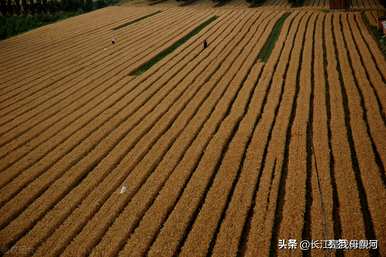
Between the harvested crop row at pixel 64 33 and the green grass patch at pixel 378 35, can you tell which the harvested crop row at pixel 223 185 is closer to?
the green grass patch at pixel 378 35

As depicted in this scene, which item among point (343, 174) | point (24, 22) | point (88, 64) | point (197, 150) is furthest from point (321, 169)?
point (24, 22)

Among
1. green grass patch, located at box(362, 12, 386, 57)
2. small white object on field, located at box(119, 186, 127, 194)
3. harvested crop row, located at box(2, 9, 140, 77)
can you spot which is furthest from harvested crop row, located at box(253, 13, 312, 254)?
harvested crop row, located at box(2, 9, 140, 77)

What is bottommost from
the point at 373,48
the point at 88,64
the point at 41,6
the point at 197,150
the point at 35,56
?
the point at 197,150

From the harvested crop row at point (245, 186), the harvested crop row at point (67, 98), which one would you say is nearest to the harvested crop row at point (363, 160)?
the harvested crop row at point (245, 186)

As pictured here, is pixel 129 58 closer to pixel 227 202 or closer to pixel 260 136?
pixel 260 136

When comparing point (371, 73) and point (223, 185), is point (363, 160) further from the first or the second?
point (371, 73)

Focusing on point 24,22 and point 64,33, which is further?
point 24,22

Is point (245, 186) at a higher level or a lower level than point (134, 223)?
higher
